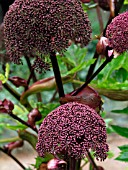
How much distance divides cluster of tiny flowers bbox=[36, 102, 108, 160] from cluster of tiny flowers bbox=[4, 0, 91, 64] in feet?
0.24

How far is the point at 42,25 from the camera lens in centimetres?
45

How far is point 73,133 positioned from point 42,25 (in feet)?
0.39

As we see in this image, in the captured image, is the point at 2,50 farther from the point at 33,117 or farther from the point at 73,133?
the point at 73,133

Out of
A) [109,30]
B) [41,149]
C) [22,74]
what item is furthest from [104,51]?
[22,74]

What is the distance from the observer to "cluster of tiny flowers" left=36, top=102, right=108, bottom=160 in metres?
0.42

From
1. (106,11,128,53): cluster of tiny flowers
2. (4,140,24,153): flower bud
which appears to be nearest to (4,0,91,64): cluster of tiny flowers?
(106,11,128,53): cluster of tiny flowers

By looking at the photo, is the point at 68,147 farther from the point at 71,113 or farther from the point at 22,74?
the point at 22,74

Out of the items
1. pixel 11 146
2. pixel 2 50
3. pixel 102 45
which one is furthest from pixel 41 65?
pixel 11 146

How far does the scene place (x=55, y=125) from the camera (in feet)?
1.42

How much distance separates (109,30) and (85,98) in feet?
0.36

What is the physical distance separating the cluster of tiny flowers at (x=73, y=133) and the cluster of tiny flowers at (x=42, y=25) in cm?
7

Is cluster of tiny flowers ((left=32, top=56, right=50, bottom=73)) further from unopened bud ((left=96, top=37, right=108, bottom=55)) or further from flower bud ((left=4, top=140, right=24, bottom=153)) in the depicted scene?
flower bud ((left=4, top=140, right=24, bottom=153))

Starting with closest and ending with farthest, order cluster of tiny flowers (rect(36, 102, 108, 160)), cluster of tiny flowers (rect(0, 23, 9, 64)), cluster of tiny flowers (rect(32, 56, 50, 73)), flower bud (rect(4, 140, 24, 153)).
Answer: cluster of tiny flowers (rect(36, 102, 108, 160)) < cluster of tiny flowers (rect(32, 56, 50, 73)) < cluster of tiny flowers (rect(0, 23, 9, 64)) < flower bud (rect(4, 140, 24, 153))

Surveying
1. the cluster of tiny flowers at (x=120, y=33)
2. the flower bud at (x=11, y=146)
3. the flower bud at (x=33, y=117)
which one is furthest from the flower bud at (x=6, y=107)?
the flower bud at (x=11, y=146)
